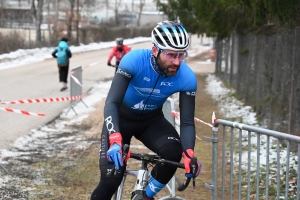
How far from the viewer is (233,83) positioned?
19484mm

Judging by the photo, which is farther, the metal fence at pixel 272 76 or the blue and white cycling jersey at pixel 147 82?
the metal fence at pixel 272 76

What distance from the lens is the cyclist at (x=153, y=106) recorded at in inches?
163

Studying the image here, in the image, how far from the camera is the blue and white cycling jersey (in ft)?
14.5

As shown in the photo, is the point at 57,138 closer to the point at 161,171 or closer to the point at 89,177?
the point at 89,177

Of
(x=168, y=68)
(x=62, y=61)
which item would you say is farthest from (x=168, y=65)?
(x=62, y=61)

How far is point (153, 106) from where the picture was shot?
462 centimetres

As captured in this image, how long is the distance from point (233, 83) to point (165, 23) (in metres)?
15.5

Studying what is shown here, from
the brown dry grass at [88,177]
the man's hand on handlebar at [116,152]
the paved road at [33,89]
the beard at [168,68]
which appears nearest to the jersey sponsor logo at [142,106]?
the beard at [168,68]

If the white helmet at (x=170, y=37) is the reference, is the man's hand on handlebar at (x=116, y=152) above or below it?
below

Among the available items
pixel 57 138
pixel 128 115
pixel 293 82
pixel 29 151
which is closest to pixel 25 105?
pixel 57 138

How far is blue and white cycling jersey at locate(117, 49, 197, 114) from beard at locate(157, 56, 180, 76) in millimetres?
76

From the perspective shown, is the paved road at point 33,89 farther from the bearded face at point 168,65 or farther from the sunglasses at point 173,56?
the sunglasses at point 173,56

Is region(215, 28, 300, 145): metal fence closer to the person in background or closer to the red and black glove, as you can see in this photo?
the red and black glove

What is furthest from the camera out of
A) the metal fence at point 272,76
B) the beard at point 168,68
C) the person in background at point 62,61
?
the person in background at point 62,61
